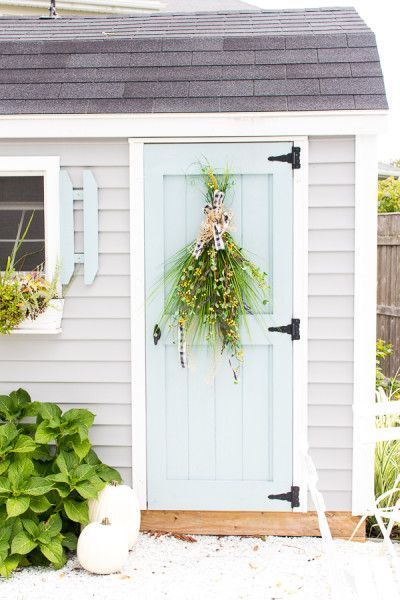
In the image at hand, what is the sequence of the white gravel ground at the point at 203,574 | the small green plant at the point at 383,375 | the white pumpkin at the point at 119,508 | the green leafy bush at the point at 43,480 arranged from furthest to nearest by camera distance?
the small green plant at the point at 383,375 < the white pumpkin at the point at 119,508 < the green leafy bush at the point at 43,480 < the white gravel ground at the point at 203,574

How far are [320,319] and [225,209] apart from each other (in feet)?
2.50

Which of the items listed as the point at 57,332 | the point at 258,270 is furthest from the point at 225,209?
the point at 57,332

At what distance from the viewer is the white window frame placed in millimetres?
4156

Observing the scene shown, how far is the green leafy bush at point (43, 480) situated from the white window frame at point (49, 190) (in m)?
0.76

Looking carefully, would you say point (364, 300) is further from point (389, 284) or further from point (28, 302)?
point (389, 284)

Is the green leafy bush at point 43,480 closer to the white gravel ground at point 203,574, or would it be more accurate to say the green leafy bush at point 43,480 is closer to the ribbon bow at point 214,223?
the white gravel ground at point 203,574

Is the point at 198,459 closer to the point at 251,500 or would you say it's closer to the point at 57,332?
the point at 251,500

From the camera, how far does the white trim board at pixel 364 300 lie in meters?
4.06

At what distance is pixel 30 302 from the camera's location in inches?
160

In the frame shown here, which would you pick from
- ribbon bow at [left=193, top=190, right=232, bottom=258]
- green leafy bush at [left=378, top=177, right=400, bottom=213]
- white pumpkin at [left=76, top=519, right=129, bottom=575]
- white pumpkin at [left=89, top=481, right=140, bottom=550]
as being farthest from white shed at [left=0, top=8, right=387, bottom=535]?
green leafy bush at [left=378, top=177, right=400, bottom=213]

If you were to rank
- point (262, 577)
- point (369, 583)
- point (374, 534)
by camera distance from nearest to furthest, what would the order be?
point (369, 583)
point (262, 577)
point (374, 534)

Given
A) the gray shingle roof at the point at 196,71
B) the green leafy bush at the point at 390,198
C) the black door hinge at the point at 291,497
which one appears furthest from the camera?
the green leafy bush at the point at 390,198

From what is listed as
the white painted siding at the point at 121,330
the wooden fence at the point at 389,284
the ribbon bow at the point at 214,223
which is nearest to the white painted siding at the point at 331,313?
the white painted siding at the point at 121,330

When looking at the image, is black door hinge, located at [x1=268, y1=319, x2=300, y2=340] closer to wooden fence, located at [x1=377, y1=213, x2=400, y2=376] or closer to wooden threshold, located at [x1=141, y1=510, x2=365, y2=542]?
wooden threshold, located at [x1=141, y1=510, x2=365, y2=542]
